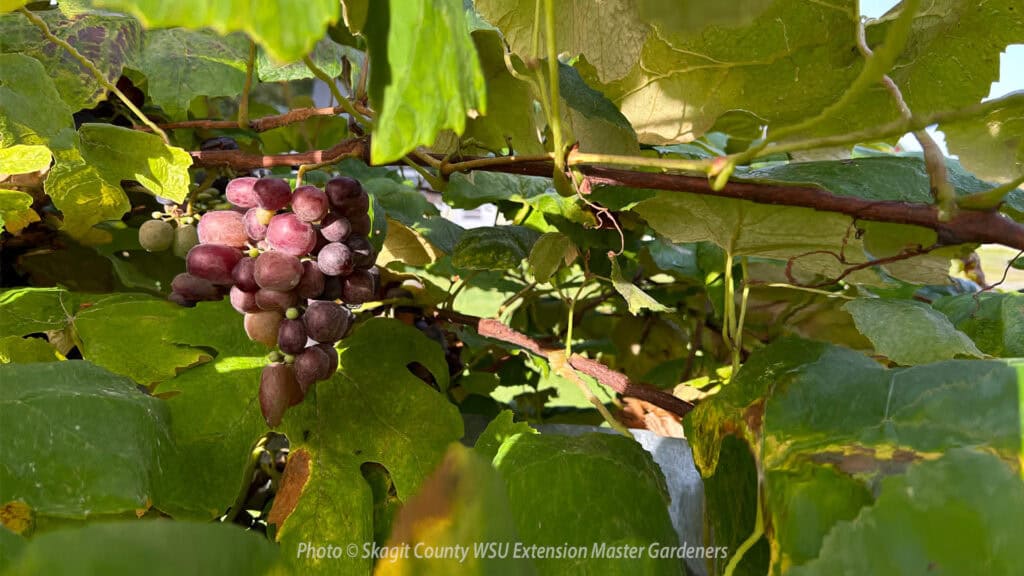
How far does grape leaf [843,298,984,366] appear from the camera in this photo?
1.12 ft

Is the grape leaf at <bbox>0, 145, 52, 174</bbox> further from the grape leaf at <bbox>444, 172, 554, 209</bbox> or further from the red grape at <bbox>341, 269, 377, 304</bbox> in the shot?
the grape leaf at <bbox>444, 172, 554, 209</bbox>

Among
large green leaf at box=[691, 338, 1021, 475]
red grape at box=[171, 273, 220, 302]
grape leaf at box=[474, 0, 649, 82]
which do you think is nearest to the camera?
large green leaf at box=[691, 338, 1021, 475]

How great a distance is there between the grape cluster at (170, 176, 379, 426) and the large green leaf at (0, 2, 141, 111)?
197 millimetres

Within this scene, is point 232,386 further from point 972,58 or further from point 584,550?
point 972,58

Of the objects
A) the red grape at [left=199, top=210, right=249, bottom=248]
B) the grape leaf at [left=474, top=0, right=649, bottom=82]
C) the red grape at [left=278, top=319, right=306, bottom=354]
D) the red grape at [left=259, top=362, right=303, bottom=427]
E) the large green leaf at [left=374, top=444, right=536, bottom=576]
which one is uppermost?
the grape leaf at [left=474, top=0, right=649, bottom=82]

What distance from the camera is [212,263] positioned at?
0.42m

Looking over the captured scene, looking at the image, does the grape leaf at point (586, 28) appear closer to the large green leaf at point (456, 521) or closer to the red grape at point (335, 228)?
the red grape at point (335, 228)

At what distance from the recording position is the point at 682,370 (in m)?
0.82

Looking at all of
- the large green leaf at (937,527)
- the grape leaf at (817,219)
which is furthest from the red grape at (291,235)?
the large green leaf at (937,527)

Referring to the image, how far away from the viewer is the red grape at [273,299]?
0.41 m

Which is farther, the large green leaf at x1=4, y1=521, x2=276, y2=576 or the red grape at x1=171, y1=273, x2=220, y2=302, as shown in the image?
the red grape at x1=171, y1=273, x2=220, y2=302

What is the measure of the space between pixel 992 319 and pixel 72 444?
0.58 metres

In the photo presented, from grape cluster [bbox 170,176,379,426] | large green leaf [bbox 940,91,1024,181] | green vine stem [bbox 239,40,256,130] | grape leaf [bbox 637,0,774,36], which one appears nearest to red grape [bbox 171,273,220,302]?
grape cluster [bbox 170,176,379,426]

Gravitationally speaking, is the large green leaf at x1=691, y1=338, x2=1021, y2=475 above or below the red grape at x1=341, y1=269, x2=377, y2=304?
above
